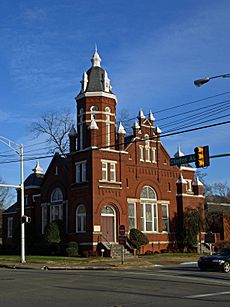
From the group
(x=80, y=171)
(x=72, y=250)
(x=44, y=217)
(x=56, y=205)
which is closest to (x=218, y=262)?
(x=72, y=250)

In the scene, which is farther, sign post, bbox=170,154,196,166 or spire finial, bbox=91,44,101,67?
spire finial, bbox=91,44,101,67

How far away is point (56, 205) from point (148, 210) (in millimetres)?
9149

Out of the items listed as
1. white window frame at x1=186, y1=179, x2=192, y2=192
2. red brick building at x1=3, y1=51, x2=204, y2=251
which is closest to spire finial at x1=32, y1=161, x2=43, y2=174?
red brick building at x1=3, y1=51, x2=204, y2=251

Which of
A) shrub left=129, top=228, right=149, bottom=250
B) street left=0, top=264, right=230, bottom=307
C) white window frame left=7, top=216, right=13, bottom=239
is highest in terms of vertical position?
white window frame left=7, top=216, right=13, bottom=239

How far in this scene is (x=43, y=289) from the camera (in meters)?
18.4

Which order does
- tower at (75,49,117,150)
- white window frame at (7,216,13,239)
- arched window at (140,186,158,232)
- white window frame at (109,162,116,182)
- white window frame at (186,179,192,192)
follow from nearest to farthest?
1. white window frame at (109,162,116,182)
2. tower at (75,49,117,150)
3. arched window at (140,186,158,232)
4. white window frame at (186,179,192,192)
5. white window frame at (7,216,13,239)

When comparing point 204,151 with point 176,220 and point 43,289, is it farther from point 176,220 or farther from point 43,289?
point 176,220

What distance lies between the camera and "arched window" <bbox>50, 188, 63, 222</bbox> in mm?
49469

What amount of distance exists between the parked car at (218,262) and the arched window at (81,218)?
18.0m

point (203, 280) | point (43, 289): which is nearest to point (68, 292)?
point (43, 289)

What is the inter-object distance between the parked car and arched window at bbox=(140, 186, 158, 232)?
19.5 meters

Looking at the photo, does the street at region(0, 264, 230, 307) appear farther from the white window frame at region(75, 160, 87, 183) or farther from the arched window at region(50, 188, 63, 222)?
the arched window at region(50, 188, 63, 222)

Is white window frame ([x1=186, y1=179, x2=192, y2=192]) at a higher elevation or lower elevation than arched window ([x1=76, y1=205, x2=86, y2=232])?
higher

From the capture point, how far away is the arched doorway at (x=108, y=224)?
148 feet
